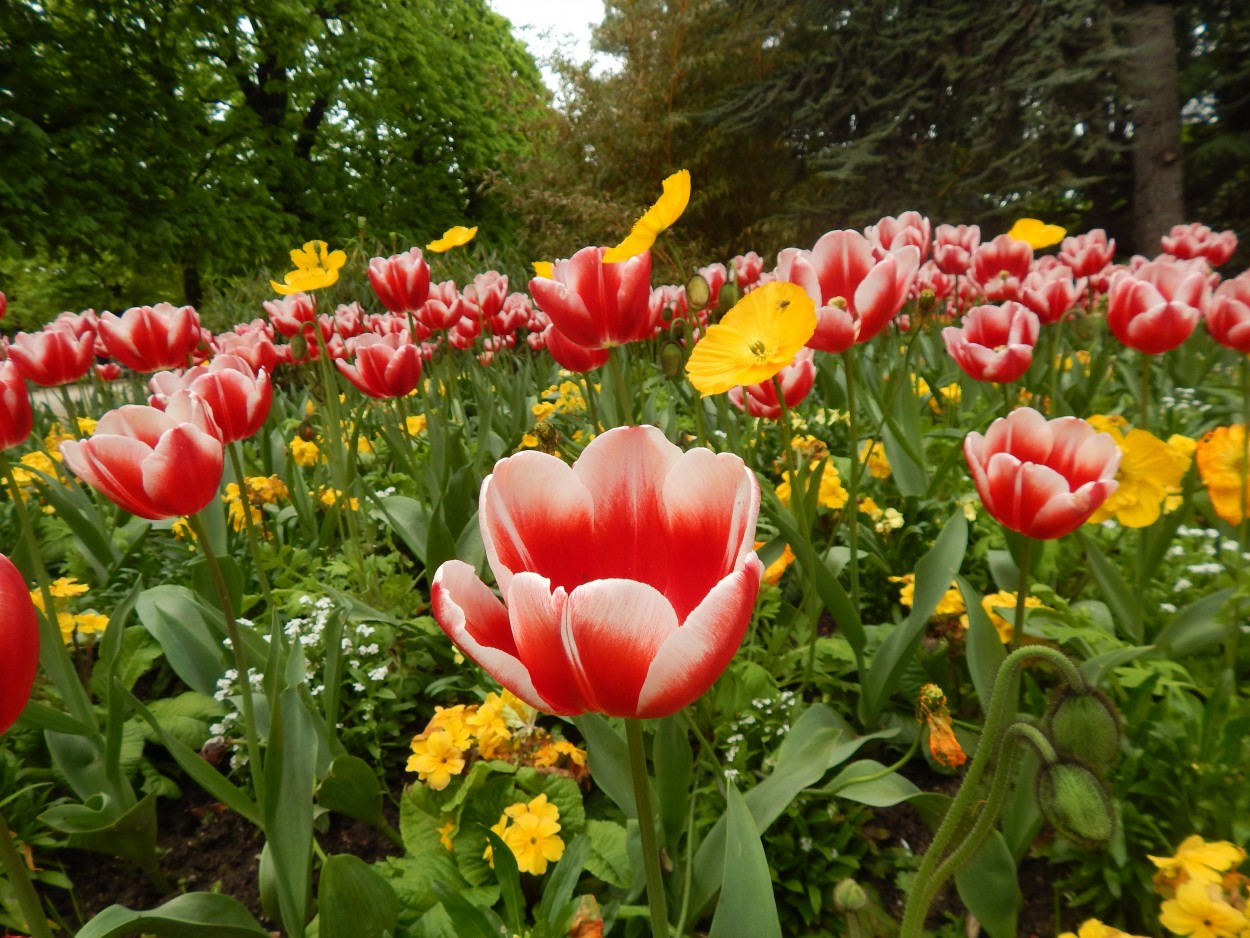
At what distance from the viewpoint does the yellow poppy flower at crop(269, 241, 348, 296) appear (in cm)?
197

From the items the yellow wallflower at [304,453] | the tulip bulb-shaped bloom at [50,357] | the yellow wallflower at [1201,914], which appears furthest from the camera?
the yellow wallflower at [304,453]

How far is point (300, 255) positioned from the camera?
218 cm

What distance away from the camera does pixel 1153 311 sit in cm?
168

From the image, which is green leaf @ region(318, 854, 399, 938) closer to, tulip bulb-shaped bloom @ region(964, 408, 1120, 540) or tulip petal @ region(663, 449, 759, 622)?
tulip petal @ region(663, 449, 759, 622)

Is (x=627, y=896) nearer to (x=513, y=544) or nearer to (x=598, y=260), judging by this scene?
(x=513, y=544)

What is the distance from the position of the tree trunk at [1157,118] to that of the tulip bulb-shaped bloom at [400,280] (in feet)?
28.8

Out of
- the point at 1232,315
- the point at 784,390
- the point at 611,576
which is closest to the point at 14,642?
the point at 611,576

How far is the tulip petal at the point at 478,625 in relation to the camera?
1.73 feet

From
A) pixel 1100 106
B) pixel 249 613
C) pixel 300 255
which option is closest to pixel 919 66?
pixel 1100 106

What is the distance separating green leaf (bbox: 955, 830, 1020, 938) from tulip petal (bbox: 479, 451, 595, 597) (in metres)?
0.75

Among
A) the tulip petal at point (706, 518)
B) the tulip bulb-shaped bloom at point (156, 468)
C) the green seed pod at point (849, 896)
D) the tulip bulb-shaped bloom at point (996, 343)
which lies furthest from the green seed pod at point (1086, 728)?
the tulip bulb-shaped bloom at point (996, 343)

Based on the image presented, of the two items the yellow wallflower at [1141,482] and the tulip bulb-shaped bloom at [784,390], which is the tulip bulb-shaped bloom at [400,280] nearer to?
the tulip bulb-shaped bloom at [784,390]

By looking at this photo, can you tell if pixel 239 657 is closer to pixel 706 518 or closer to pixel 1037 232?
pixel 706 518

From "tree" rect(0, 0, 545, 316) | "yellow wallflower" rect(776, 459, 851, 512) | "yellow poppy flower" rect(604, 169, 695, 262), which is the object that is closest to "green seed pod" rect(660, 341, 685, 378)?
"yellow poppy flower" rect(604, 169, 695, 262)
